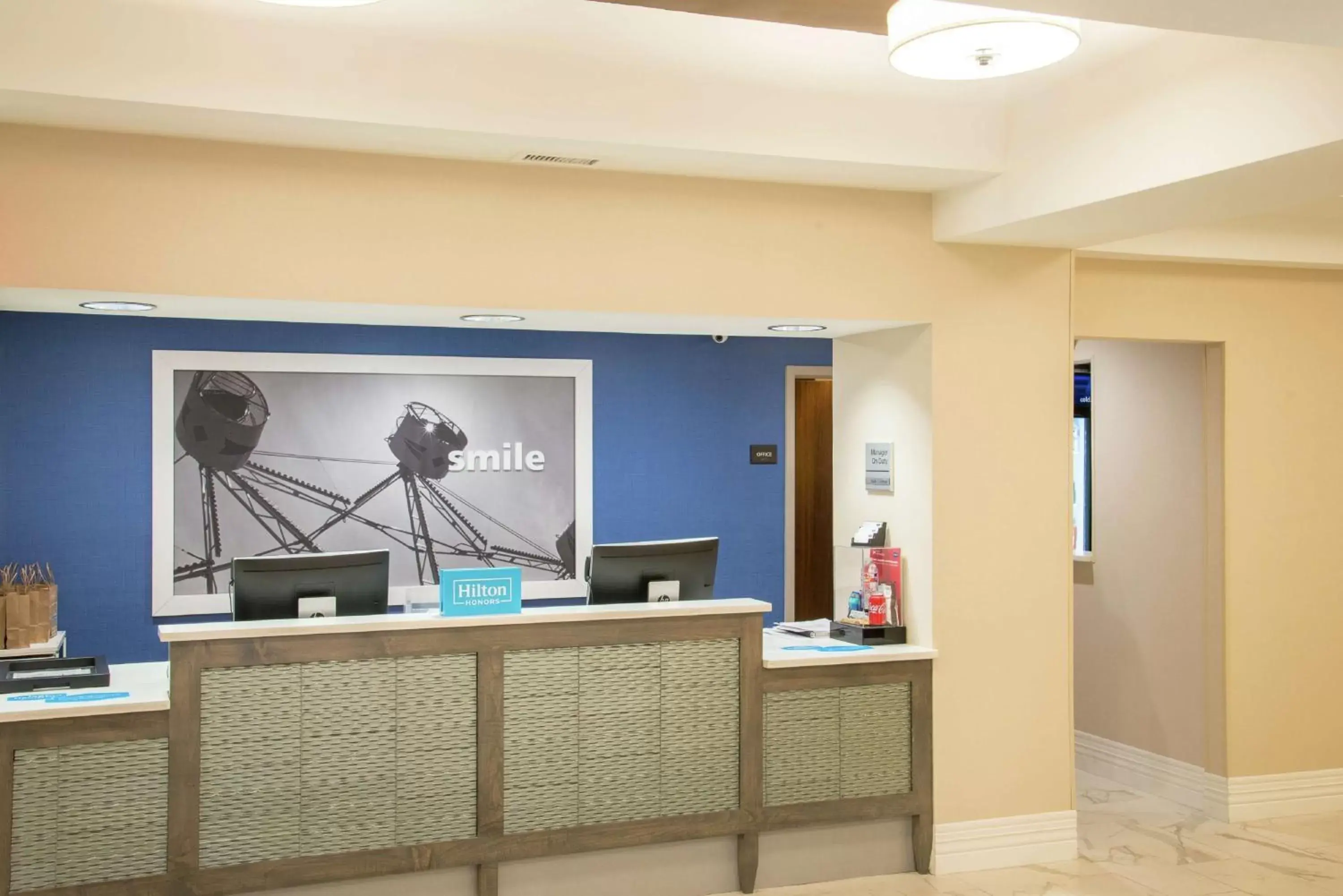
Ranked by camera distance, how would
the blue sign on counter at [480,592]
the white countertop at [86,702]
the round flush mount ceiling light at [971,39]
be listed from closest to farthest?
1. the round flush mount ceiling light at [971,39]
2. the white countertop at [86,702]
3. the blue sign on counter at [480,592]

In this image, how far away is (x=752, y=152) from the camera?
4477 millimetres

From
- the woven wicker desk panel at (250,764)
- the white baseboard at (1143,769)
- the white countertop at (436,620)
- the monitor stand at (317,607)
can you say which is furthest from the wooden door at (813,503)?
the woven wicker desk panel at (250,764)

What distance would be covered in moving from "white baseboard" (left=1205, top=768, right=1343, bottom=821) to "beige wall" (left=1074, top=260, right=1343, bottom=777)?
0.05m

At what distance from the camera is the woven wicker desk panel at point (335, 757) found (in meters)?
4.22

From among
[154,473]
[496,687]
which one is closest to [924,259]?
[496,687]

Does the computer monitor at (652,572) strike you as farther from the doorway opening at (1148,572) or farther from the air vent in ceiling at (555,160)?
the doorway opening at (1148,572)

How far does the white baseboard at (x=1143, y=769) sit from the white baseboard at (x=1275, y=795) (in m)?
0.10

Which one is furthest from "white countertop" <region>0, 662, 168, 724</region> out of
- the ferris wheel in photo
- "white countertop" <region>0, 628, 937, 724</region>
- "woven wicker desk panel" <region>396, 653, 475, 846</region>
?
the ferris wheel in photo

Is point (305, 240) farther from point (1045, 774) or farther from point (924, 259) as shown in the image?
point (1045, 774)

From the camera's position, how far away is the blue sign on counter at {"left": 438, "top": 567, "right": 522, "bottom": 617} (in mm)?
4559

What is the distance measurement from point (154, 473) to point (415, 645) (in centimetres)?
265

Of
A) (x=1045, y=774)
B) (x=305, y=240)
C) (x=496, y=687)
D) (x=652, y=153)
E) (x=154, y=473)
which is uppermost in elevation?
(x=652, y=153)

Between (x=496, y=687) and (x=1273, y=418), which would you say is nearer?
(x=496, y=687)

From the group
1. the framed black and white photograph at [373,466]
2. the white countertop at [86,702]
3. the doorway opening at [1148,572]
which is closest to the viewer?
the white countertop at [86,702]
